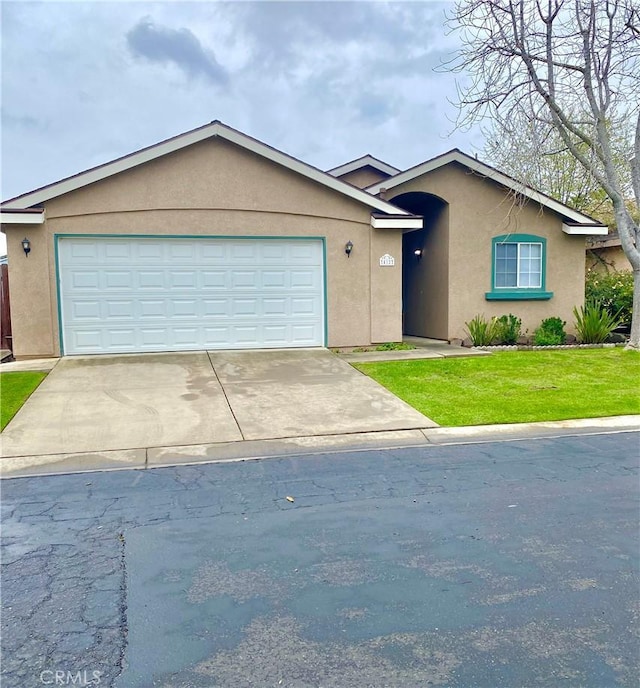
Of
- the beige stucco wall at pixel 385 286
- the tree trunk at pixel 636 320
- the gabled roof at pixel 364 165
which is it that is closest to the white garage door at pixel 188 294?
the beige stucco wall at pixel 385 286

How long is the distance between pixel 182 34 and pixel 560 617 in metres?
18.5

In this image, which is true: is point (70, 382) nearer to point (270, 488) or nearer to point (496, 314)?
point (270, 488)

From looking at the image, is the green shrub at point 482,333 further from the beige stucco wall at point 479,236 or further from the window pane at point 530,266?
the window pane at point 530,266

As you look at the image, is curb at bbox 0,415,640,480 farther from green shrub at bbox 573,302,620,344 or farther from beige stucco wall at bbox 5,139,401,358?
green shrub at bbox 573,302,620,344

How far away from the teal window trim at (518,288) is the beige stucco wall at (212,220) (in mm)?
3300

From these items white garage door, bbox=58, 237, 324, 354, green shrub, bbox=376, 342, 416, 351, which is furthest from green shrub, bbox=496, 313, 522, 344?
white garage door, bbox=58, 237, 324, 354

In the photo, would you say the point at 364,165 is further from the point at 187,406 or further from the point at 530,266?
the point at 187,406

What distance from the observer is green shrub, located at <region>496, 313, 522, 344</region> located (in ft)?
47.2

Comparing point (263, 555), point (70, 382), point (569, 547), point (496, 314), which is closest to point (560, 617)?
point (569, 547)

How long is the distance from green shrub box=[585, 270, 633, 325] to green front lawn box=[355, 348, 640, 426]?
11.8ft

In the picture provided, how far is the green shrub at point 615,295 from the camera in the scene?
16125mm

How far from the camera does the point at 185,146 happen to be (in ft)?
39.0

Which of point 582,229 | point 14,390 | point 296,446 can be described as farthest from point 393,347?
point 14,390

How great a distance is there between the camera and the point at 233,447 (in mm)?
6242
